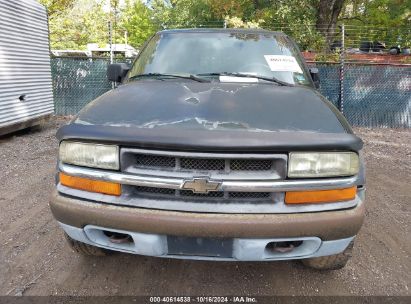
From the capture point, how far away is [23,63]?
24.0ft

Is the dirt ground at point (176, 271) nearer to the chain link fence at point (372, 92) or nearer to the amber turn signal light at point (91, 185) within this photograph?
the amber turn signal light at point (91, 185)

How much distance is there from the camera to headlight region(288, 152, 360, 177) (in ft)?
6.54

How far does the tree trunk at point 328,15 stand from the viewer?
14.6 meters

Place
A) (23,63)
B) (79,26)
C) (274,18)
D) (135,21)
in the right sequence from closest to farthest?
(23,63), (274,18), (79,26), (135,21)

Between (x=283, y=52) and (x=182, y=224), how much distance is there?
2.17 meters

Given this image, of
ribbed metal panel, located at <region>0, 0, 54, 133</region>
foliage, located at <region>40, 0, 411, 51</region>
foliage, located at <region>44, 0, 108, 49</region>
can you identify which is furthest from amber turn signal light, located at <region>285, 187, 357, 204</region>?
foliage, located at <region>44, 0, 108, 49</region>

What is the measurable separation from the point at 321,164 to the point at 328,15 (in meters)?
15.0

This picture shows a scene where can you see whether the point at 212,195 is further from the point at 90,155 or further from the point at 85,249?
the point at 85,249

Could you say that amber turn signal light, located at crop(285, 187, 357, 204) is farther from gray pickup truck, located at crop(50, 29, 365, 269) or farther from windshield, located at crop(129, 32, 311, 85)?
windshield, located at crop(129, 32, 311, 85)

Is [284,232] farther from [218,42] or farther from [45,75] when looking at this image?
[45,75]

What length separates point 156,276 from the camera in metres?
2.70

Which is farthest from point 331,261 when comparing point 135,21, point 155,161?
point 135,21

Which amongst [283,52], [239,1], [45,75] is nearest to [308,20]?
[239,1]

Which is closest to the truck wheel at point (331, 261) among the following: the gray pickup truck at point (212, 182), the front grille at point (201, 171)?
the gray pickup truck at point (212, 182)
